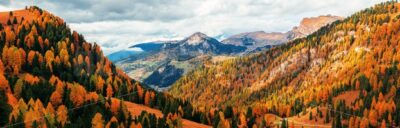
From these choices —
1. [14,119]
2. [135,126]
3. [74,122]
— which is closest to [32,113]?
[14,119]

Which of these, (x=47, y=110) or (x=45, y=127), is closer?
(x=45, y=127)

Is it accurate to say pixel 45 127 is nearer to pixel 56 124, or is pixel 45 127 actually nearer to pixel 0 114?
pixel 56 124

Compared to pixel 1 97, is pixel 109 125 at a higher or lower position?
lower

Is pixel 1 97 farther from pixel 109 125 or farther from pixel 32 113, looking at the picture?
pixel 109 125

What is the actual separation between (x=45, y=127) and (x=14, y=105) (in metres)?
30.9

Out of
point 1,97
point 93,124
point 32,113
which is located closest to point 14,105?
point 1,97

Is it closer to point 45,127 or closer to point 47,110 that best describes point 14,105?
point 47,110

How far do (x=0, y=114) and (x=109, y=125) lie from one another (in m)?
42.0

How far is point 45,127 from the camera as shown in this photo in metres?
176

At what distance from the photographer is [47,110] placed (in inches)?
7771

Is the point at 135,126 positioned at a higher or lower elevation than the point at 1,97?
lower

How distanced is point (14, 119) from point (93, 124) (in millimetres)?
29663

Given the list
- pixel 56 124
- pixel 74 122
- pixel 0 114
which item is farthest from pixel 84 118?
pixel 0 114

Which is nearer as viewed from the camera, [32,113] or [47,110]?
[32,113]
